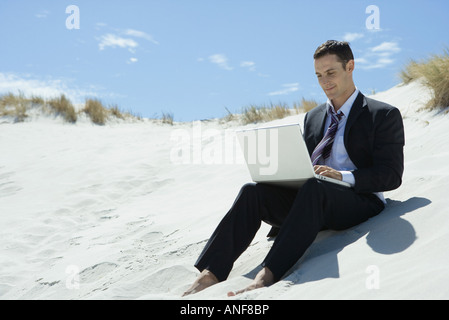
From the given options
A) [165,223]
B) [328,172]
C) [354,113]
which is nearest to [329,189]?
[328,172]

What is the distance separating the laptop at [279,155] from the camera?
289 centimetres

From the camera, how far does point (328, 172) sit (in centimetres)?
308

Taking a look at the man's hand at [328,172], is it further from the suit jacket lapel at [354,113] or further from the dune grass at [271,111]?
the dune grass at [271,111]

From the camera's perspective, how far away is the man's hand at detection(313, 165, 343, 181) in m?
3.07

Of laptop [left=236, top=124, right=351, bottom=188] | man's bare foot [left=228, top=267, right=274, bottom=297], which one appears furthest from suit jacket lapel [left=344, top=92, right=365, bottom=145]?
man's bare foot [left=228, top=267, right=274, bottom=297]

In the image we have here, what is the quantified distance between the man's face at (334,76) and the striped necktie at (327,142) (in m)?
0.14

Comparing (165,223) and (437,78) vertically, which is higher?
(437,78)

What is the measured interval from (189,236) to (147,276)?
1.11 meters

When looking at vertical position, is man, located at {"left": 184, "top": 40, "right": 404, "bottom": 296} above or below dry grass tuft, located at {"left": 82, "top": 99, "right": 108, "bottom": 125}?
below

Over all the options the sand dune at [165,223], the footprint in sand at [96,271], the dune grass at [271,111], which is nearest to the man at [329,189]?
the sand dune at [165,223]

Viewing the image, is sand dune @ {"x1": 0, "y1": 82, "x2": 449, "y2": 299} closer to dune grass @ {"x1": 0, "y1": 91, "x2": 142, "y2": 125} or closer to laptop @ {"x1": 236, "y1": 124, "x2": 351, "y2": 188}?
laptop @ {"x1": 236, "y1": 124, "x2": 351, "y2": 188}

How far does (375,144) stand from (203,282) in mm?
1392

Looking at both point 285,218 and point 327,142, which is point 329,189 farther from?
point 327,142
